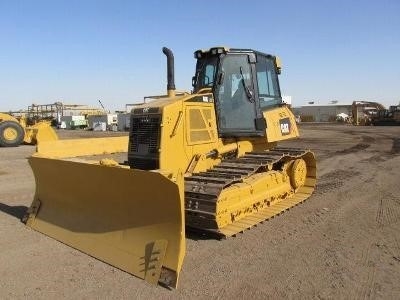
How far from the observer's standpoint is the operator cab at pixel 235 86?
7.37 m

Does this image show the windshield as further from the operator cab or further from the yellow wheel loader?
the yellow wheel loader

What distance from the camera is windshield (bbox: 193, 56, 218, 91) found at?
295 inches

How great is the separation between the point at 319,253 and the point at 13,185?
27.6 ft

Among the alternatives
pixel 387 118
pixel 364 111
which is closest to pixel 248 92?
pixel 387 118

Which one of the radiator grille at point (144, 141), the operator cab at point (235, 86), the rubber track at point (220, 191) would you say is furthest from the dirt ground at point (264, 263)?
the operator cab at point (235, 86)

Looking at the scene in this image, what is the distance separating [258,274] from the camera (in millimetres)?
4812

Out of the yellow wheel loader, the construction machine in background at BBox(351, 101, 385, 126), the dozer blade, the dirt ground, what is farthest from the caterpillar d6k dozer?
the construction machine in background at BBox(351, 101, 385, 126)

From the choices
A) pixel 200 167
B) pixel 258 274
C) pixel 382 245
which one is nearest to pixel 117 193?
pixel 200 167

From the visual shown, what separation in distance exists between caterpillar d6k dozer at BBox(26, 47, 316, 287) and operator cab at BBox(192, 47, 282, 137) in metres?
0.02

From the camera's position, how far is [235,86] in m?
7.53

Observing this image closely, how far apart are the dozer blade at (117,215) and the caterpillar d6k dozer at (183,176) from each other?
1 centimetres

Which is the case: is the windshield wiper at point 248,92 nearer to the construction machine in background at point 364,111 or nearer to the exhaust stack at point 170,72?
the exhaust stack at point 170,72

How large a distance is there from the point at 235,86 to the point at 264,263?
348 cm

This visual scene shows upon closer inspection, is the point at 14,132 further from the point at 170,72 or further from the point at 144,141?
the point at 144,141
